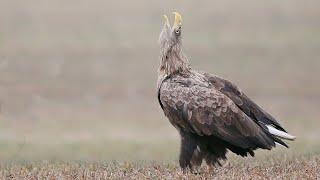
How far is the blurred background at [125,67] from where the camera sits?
24.3 metres

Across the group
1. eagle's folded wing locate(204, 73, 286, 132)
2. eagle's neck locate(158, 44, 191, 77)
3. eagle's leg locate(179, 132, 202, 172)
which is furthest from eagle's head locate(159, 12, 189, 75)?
eagle's leg locate(179, 132, 202, 172)

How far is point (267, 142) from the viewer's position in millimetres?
11070

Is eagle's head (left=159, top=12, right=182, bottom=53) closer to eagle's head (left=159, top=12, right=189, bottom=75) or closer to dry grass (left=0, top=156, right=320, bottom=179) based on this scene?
eagle's head (left=159, top=12, right=189, bottom=75)

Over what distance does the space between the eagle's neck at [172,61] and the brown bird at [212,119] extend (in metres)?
0.09

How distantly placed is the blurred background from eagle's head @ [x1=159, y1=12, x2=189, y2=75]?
803 centimetres

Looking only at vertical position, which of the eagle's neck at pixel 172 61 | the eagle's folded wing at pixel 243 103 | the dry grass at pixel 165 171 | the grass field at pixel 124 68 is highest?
the grass field at pixel 124 68

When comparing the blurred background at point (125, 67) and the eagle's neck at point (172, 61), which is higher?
the blurred background at point (125, 67)

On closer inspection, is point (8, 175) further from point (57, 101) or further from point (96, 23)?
point (96, 23)

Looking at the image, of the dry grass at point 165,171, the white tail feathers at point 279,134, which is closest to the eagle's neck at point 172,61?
the dry grass at point 165,171

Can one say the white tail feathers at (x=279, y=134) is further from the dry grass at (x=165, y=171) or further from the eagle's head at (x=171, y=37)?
the eagle's head at (x=171, y=37)

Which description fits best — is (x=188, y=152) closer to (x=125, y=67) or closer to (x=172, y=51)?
(x=172, y=51)

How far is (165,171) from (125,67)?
822 inches

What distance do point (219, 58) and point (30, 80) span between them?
267 inches

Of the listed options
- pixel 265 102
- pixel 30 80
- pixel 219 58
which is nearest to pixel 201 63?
pixel 219 58
